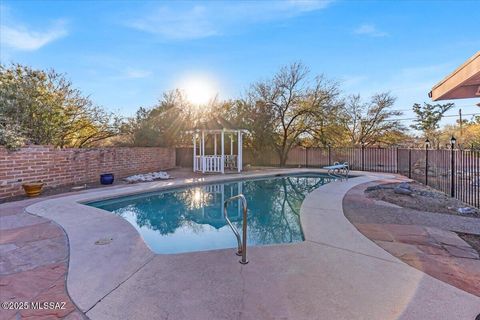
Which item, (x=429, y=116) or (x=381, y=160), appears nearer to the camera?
(x=381, y=160)

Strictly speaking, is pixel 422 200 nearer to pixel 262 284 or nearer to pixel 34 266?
pixel 262 284

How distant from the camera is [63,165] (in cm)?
915

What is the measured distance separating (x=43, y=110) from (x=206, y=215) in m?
7.46

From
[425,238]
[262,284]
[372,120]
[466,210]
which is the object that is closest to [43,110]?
[262,284]

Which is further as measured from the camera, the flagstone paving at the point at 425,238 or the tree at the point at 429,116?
the tree at the point at 429,116

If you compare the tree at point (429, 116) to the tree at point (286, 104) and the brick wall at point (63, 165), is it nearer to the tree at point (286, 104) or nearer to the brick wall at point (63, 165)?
the tree at point (286, 104)

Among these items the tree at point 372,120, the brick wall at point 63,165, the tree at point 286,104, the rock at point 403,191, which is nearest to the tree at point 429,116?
the tree at point 372,120

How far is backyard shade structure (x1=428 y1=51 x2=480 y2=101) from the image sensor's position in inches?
95.5

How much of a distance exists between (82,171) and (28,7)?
18.2 ft

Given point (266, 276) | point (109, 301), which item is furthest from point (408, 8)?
point (109, 301)

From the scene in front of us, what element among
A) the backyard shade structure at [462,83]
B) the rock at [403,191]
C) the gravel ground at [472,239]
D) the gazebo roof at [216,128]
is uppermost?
the gazebo roof at [216,128]

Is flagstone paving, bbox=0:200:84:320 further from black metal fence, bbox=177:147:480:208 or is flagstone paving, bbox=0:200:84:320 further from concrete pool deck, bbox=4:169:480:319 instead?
black metal fence, bbox=177:147:480:208

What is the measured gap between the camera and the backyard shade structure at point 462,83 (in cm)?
243

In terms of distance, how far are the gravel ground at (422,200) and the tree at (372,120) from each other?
14282 millimetres
